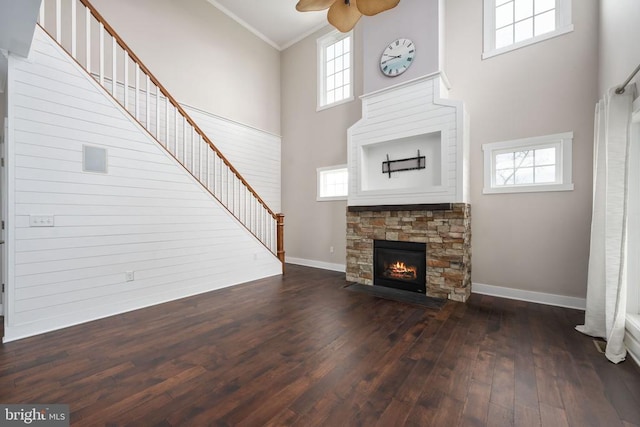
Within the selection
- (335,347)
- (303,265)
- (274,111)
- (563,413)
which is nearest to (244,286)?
(303,265)

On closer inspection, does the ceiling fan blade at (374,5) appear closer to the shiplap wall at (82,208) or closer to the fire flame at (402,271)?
the shiplap wall at (82,208)

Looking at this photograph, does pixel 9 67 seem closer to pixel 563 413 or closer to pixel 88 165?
pixel 88 165

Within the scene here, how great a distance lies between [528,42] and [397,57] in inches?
70.6

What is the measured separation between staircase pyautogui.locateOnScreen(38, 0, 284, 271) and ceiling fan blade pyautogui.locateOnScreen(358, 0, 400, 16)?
9.44 feet

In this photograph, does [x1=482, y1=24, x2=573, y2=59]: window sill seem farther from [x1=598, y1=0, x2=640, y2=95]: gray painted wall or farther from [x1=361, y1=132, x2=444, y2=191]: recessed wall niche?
[x1=361, y1=132, x2=444, y2=191]: recessed wall niche

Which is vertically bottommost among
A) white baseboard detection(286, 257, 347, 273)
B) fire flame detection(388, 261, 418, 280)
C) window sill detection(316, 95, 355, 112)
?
white baseboard detection(286, 257, 347, 273)

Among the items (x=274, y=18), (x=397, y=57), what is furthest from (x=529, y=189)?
(x=274, y=18)

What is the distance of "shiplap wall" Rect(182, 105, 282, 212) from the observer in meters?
5.57

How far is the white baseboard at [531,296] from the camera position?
3447 mm

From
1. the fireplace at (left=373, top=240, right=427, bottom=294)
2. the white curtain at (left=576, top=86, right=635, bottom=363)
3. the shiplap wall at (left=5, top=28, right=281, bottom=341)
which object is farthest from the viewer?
the fireplace at (left=373, top=240, right=427, bottom=294)

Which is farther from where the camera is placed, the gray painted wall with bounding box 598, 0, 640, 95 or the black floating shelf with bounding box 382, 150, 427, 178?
the black floating shelf with bounding box 382, 150, 427, 178

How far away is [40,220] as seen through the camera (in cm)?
276

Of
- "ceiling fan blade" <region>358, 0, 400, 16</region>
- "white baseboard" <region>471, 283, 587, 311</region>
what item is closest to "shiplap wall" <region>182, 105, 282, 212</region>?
"ceiling fan blade" <region>358, 0, 400, 16</region>

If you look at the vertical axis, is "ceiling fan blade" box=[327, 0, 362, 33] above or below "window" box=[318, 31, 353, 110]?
below
